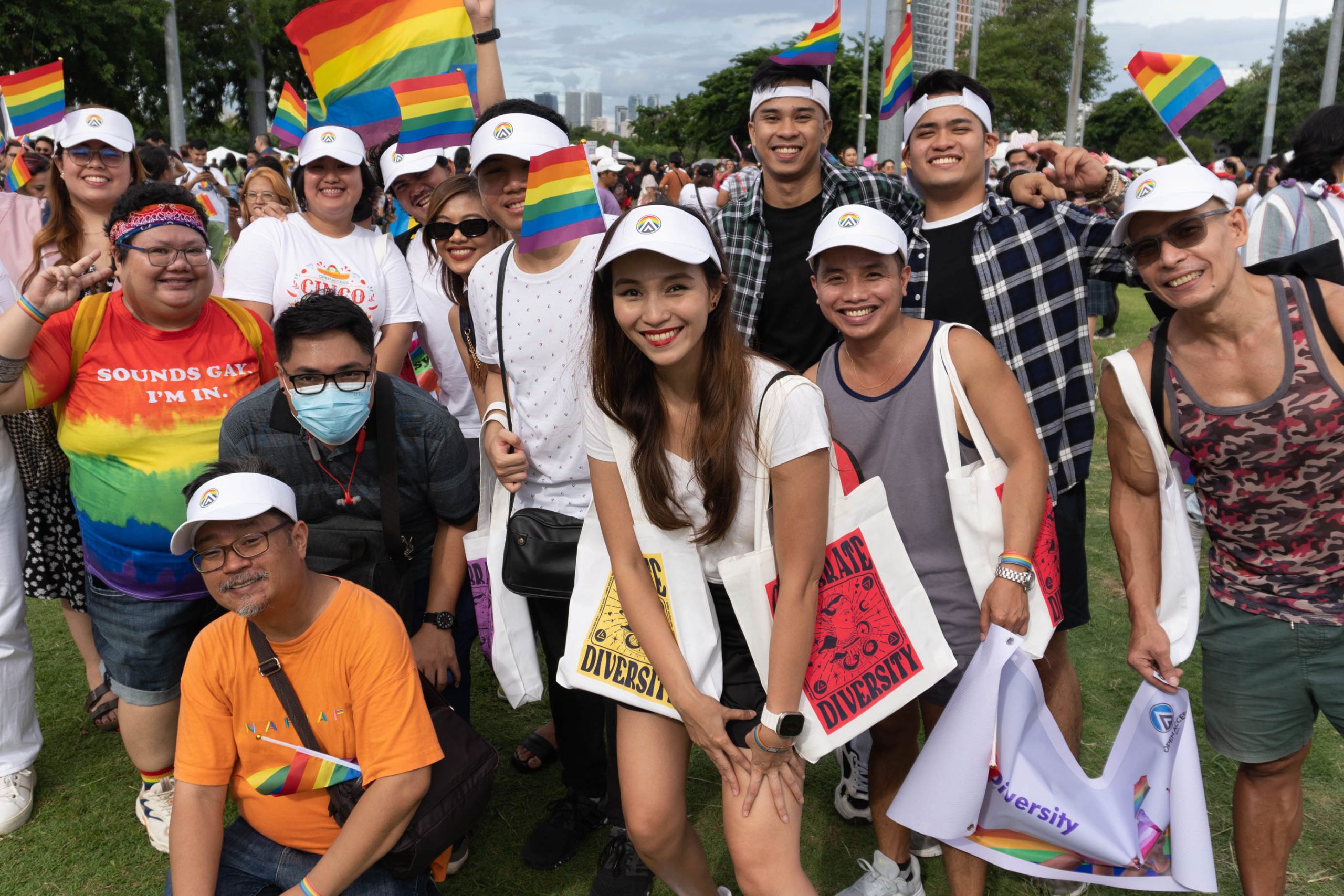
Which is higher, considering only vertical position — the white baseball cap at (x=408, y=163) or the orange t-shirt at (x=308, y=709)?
the white baseball cap at (x=408, y=163)

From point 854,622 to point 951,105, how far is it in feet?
5.62

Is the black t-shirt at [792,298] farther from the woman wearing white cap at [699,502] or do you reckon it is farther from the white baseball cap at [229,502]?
the white baseball cap at [229,502]

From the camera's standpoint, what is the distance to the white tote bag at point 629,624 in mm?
2500

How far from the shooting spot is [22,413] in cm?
345

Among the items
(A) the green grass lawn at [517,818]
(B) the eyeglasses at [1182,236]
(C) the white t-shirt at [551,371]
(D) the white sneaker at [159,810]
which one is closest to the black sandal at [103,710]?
(A) the green grass lawn at [517,818]

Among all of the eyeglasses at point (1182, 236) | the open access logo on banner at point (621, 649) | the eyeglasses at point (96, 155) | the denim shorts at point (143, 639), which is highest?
the eyeglasses at point (96, 155)

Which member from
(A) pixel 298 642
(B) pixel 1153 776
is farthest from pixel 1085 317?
(A) pixel 298 642

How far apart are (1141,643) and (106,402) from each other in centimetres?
314

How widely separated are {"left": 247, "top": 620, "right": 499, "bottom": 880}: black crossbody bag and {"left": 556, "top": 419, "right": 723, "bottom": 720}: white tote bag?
399mm

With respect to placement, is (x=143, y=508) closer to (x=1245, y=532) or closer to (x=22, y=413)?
(x=22, y=413)

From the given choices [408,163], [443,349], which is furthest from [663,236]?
[408,163]

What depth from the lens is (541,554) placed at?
2967 millimetres

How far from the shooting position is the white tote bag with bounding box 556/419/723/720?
2500 millimetres

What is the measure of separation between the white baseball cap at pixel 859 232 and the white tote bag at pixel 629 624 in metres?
0.73
